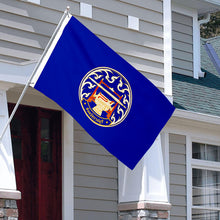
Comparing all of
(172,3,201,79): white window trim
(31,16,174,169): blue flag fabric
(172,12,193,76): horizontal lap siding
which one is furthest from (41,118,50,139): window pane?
(172,3,201,79): white window trim

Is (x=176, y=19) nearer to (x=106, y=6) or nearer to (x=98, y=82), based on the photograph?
(x=106, y=6)

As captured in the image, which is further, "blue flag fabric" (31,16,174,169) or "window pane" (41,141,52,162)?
"window pane" (41,141,52,162)

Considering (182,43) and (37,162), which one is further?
(182,43)

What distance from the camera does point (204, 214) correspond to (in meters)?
11.4

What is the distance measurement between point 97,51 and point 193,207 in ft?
14.1

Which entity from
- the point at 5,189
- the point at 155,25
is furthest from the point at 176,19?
the point at 5,189

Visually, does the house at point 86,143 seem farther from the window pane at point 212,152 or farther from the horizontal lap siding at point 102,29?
the window pane at point 212,152

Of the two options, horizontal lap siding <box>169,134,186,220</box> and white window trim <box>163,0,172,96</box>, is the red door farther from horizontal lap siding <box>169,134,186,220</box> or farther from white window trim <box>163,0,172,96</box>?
horizontal lap siding <box>169,134,186,220</box>

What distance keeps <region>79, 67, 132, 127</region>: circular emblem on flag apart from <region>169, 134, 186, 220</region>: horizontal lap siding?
3156 millimetres

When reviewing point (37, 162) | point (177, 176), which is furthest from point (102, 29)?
point (177, 176)

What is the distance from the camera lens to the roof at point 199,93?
11742mm

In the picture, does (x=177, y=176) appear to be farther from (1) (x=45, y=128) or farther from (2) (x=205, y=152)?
(1) (x=45, y=128)

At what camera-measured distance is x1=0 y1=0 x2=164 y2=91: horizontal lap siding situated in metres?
8.78

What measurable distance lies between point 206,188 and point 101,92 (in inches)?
172
